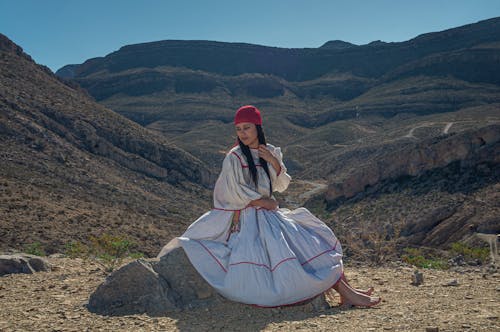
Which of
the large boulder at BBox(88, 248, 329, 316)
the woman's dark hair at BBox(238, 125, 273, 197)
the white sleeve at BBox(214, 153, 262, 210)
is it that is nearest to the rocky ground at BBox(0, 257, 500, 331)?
the large boulder at BBox(88, 248, 329, 316)

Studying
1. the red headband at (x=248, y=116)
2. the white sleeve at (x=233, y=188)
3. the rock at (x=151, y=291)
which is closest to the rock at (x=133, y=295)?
the rock at (x=151, y=291)

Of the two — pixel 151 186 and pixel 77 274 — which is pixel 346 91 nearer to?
pixel 151 186

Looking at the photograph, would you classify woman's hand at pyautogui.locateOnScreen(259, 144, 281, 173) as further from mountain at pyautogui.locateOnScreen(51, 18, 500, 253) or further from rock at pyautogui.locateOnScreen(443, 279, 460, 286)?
mountain at pyautogui.locateOnScreen(51, 18, 500, 253)

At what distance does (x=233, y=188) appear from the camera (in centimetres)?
477

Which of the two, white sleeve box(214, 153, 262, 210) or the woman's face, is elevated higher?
the woman's face

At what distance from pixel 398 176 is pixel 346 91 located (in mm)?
70145

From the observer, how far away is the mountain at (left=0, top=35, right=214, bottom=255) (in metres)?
14.4

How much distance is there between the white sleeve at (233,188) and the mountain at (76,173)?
8.22 metres

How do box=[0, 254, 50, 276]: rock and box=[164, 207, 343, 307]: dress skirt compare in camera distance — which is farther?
box=[0, 254, 50, 276]: rock

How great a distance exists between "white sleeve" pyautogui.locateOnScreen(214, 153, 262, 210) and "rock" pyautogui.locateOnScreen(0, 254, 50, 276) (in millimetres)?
3166

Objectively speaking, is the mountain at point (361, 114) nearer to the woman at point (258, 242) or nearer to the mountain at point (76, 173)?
the woman at point (258, 242)

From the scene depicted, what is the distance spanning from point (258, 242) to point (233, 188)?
1.98ft

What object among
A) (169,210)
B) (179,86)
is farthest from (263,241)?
(179,86)

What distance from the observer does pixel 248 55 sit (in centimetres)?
11312
